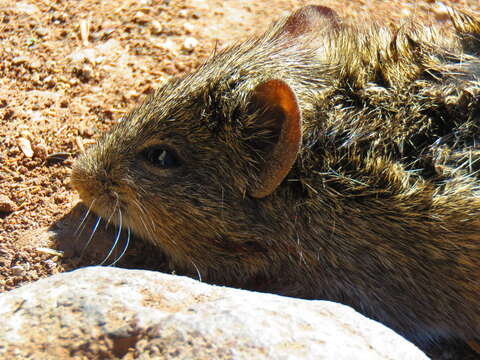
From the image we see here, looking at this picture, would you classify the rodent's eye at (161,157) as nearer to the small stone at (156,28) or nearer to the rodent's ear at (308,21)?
the rodent's ear at (308,21)

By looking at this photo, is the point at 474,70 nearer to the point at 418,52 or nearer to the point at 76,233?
the point at 418,52

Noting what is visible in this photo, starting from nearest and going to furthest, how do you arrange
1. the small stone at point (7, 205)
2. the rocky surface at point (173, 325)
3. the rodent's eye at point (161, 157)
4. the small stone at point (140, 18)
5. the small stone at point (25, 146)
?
the rocky surface at point (173, 325), the rodent's eye at point (161, 157), the small stone at point (7, 205), the small stone at point (25, 146), the small stone at point (140, 18)

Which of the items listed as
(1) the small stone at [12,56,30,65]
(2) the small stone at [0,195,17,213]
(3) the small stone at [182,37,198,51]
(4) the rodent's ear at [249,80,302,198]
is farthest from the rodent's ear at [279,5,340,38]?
(1) the small stone at [12,56,30,65]

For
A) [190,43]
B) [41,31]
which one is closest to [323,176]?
[190,43]

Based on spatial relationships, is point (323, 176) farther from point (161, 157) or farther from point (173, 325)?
point (173, 325)

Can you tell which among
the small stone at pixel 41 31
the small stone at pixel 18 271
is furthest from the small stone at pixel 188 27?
the small stone at pixel 18 271

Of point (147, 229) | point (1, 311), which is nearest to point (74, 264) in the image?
point (147, 229)

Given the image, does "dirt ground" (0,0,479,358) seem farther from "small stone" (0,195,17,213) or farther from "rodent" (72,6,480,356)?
"rodent" (72,6,480,356)
